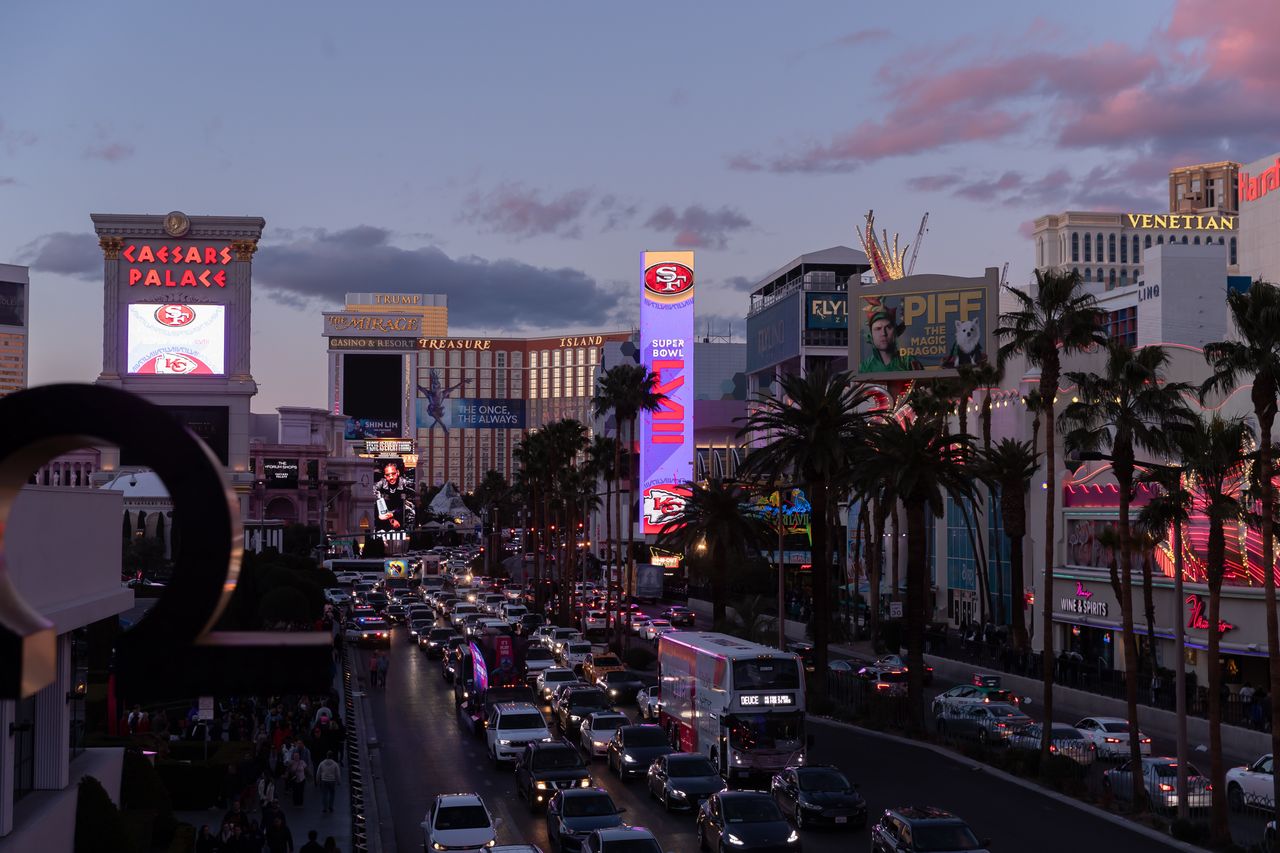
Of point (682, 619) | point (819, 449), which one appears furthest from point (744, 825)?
point (682, 619)

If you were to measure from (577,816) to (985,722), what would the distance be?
18159 mm

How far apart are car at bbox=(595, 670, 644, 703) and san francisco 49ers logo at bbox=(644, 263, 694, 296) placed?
281ft

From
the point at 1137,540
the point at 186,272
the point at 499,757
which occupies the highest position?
the point at 186,272

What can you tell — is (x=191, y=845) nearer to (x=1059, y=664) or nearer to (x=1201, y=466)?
(x=1201, y=466)

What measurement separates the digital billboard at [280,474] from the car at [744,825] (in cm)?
15528

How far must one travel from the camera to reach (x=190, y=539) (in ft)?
14.3

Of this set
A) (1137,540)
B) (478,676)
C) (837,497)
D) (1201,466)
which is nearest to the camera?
(1201,466)

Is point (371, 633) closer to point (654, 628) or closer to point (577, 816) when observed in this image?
point (654, 628)

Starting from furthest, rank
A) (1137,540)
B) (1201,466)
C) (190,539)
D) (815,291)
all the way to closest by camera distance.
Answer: (815,291), (1137,540), (1201,466), (190,539)

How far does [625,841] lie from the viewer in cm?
2184

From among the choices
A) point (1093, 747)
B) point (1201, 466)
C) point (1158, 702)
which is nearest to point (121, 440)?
point (1201, 466)

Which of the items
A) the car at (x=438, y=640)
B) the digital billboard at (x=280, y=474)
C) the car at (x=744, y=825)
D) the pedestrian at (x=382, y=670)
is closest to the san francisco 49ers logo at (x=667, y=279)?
the digital billboard at (x=280, y=474)

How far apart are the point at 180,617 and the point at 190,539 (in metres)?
0.29

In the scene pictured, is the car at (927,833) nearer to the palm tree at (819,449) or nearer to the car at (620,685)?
the palm tree at (819,449)
